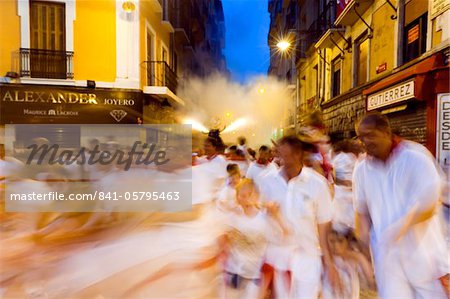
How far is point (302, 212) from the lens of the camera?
204cm

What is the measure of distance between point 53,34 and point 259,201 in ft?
33.1

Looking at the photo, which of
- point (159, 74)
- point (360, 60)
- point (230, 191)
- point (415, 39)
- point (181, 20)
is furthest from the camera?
point (181, 20)

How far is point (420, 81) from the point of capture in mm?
6047

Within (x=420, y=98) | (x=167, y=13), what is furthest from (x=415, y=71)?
(x=167, y=13)

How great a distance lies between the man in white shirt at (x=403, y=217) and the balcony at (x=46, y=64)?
32.2ft

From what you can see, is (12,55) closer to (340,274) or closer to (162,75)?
(162,75)

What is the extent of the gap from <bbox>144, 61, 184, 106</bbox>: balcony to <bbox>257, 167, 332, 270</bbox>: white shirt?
30.4 feet

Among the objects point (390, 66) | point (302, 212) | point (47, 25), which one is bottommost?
point (302, 212)

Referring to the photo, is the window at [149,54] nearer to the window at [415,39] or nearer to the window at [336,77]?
the window at [336,77]

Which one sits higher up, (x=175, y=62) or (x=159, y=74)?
(x=175, y=62)

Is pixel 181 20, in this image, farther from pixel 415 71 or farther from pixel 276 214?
pixel 276 214

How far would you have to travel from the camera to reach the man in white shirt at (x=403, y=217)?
174 centimetres

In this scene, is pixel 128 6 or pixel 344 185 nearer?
pixel 344 185

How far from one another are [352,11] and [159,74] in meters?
7.08
